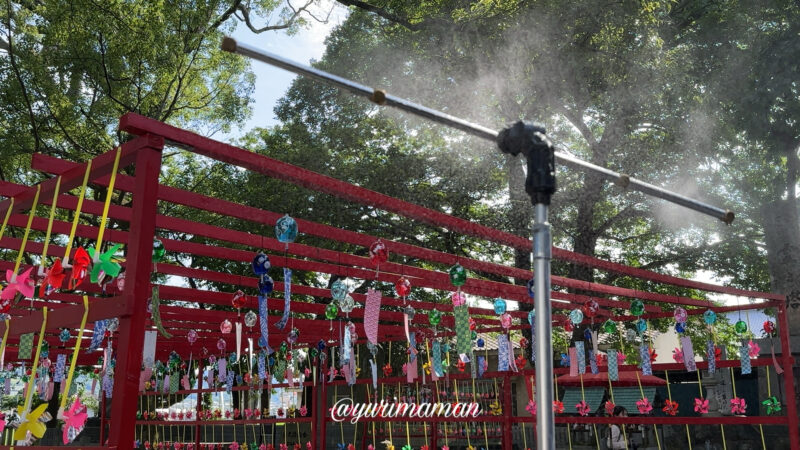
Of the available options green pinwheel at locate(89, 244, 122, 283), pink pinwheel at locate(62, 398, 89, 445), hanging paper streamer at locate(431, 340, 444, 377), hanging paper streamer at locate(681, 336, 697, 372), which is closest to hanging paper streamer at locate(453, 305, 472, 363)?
hanging paper streamer at locate(431, 340, 444, 377)

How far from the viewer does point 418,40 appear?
1642 cm

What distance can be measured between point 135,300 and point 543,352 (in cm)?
187

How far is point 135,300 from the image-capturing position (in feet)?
10.3

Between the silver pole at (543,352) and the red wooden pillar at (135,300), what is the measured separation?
1791 mm

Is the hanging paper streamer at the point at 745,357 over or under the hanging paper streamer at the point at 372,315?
under

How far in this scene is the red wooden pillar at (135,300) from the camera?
3039 millimetres

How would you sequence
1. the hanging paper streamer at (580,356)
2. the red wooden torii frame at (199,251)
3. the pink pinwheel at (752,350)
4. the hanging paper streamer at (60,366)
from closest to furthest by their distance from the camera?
the red wooden torii frame at (199,251) < the pink pinwheel at (752,350) < the hanging paper streamer at (580,356) < the hanging paper streamer at (60,366)

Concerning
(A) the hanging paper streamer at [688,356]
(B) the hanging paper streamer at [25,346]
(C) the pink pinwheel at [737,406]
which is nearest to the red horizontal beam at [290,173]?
(B) the hanging paper streamer at [25,346]

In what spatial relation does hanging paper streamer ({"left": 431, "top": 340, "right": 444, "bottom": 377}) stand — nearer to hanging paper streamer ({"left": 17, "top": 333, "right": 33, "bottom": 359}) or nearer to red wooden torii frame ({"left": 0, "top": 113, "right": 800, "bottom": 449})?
red wooden torii frame ({"left": 0, "top": 113, "right": 800, "bottom": 449})

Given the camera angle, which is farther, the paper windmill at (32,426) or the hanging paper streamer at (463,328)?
the hanging paper streamer at (463,328)

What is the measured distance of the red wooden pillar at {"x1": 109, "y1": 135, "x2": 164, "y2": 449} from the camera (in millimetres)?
3039

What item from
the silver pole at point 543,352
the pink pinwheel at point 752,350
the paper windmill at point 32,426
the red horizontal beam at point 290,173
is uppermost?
the red horizontal beam at point 290,173

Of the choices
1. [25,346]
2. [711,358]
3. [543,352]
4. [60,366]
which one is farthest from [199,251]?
[60,366]

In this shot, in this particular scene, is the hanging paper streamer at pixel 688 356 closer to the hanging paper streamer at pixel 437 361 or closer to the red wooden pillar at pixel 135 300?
the hanging paper streamer at pixel 437 361
